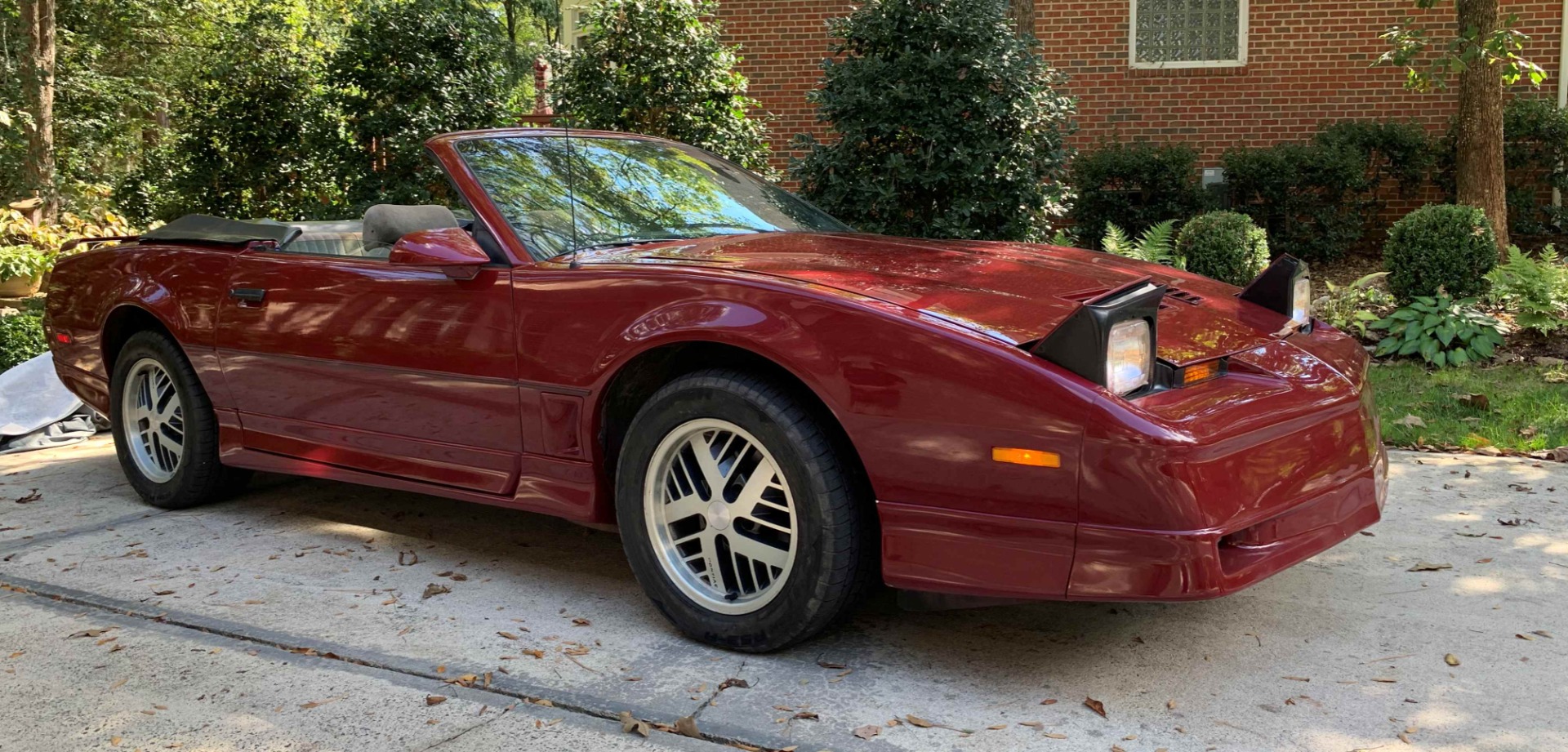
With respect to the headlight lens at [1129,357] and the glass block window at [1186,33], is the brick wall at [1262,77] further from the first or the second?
the headlight lens at [1129,357]

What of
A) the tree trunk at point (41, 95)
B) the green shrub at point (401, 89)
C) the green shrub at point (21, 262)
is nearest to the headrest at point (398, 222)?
the green shrub at point (401, 89)

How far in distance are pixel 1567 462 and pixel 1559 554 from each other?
4.71 ft

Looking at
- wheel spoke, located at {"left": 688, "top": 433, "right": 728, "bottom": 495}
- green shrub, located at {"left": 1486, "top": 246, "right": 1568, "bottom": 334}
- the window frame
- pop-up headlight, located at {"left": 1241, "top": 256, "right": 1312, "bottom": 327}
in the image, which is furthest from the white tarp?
the window frame

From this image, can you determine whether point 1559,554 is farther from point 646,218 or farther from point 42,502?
point 42,502

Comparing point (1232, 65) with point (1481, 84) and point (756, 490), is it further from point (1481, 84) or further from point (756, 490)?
point (756, 490)

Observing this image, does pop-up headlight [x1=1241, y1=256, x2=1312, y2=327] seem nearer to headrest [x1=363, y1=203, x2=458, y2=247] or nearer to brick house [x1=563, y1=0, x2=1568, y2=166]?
headrest [x1=363, y1=203, x2=458, y2=247]

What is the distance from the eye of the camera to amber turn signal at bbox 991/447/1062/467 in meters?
2.78

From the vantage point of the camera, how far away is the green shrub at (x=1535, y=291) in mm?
7434

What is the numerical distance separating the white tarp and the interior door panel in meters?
2.76

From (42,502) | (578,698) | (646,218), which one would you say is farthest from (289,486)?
(578,698)

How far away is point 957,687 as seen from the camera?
3.13 m

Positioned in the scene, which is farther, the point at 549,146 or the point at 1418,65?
the point at 1418,65

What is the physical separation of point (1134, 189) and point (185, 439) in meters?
8.66

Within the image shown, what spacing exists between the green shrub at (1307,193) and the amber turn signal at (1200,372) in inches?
330
